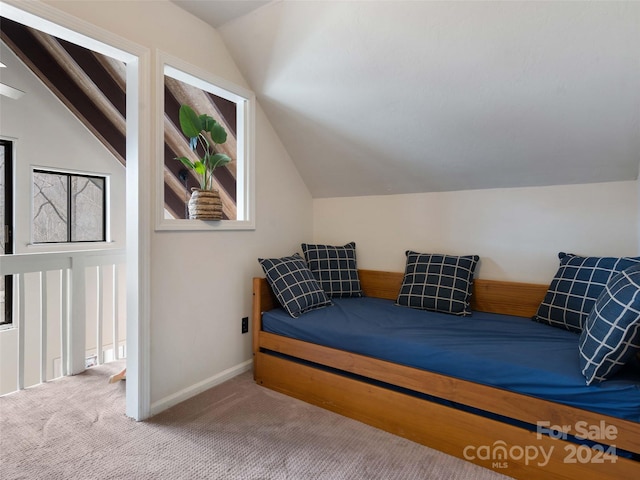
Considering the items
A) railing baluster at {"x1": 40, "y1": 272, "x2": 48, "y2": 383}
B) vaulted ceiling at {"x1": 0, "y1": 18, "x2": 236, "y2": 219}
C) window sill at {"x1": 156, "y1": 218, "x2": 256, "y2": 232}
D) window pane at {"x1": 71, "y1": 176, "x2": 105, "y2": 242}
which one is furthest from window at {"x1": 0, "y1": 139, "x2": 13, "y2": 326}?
window sill at {"x1": 156, "y1": 218, "x2": 256, "y2": 232}

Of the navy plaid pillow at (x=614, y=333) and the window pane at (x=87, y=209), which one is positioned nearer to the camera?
the navy plaid pillow at (x=614, y=333)

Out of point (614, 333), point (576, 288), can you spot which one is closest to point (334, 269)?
point (576, 288)

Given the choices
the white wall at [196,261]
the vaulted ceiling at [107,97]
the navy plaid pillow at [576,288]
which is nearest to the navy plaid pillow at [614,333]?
the navy plaid pillow at [576,288]

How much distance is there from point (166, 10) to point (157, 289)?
1.62 meters

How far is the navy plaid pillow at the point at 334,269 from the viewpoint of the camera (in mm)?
2756

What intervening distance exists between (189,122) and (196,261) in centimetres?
85

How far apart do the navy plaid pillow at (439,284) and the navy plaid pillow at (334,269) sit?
433mm

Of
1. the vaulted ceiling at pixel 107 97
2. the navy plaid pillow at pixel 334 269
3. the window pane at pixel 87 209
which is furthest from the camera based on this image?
the window pane at pixel 87 209

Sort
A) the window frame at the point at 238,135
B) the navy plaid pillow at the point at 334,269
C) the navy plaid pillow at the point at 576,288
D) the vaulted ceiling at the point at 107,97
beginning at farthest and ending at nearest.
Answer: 1. the vaulted ceiling at the point at 107,97
2. the navy plaid pillow at the point at 334,269
3. the window frame at the point at 238,135
4. the navy plaid pillow at the point at 576,288

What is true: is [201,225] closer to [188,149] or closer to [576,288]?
[188,149]

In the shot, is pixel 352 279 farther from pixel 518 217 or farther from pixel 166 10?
pixel 166 10

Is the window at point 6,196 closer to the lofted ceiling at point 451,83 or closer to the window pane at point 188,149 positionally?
the window pane at point 188,149

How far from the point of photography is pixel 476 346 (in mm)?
1649

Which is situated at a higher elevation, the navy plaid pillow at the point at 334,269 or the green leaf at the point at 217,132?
the green leaf at the point at 217,132
